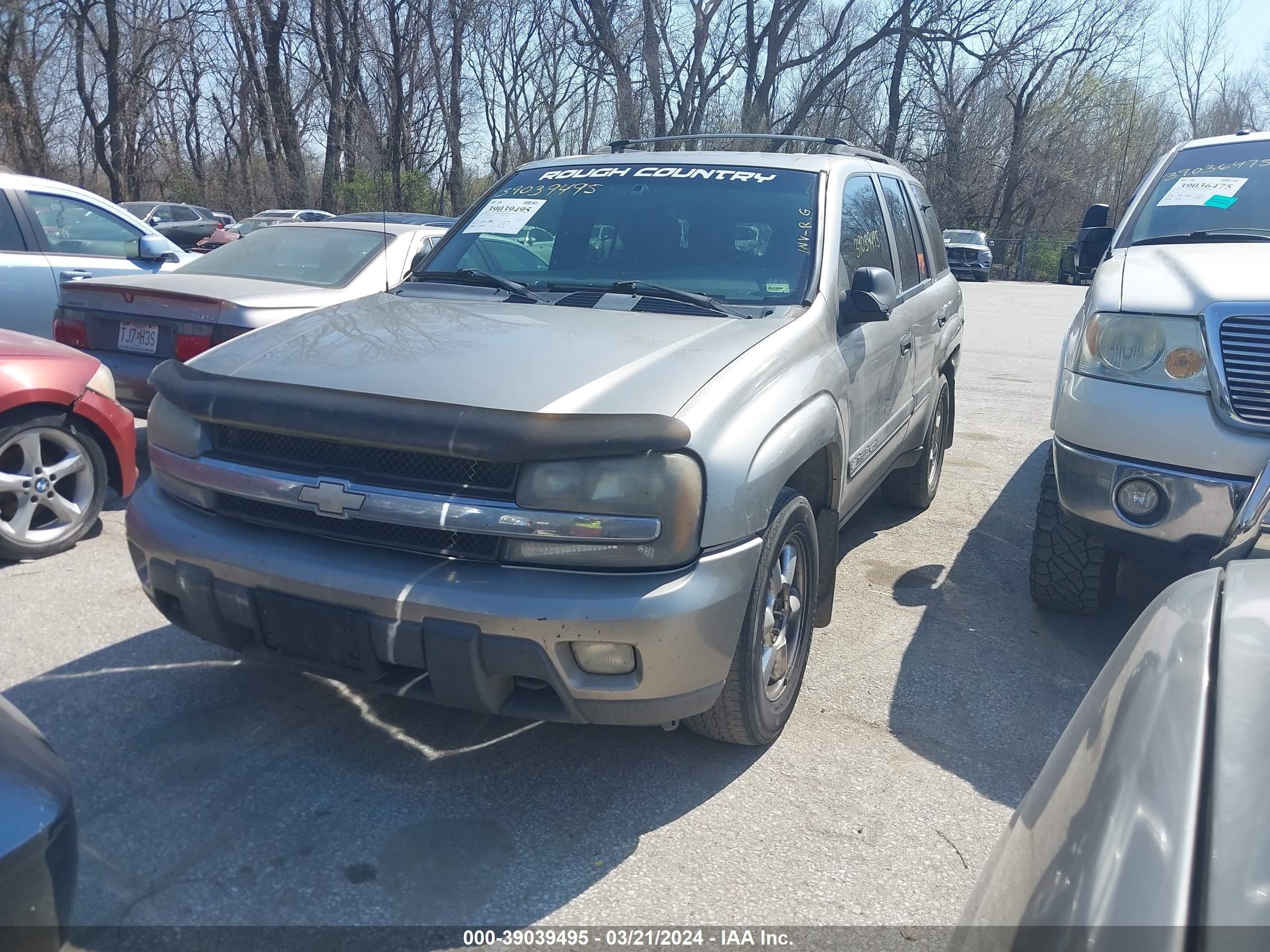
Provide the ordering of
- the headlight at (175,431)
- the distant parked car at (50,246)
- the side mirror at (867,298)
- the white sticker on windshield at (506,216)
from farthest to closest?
the distant parked car at (50,246) → the white sticker on windshield at (506,216) → the side mirror at (867,298) → the headlight at (175,431)

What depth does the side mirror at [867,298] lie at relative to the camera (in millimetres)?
3658

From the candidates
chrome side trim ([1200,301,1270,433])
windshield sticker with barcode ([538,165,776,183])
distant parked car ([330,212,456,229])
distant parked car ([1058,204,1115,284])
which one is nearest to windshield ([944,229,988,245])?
distant parked car ([330,212,456,229])

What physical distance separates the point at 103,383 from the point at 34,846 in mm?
3602

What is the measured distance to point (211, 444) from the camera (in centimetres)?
292

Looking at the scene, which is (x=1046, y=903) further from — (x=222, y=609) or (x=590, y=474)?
(x=222, y=609)

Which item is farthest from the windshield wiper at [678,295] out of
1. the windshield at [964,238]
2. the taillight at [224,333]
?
the windshield at [964,238]

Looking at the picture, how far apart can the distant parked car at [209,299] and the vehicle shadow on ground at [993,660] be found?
2.97m

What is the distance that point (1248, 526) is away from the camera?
A: 2.16 meters

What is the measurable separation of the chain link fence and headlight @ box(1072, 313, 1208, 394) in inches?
1509

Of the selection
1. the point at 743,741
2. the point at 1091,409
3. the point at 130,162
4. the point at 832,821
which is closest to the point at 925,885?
the point at 832,821

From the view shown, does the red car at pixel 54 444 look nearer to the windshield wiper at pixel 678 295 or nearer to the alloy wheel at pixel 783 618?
the windshield wiper at pixel 678 295

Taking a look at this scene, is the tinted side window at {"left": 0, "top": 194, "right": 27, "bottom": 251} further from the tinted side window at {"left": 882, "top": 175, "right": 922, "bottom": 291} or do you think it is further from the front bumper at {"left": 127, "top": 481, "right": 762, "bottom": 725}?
the tinted side window at {"left": 882, "top": 175, "right": 922, "bottom": 291}

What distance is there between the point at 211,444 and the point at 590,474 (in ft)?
3.93

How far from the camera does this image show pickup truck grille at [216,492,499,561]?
8.45 ft
